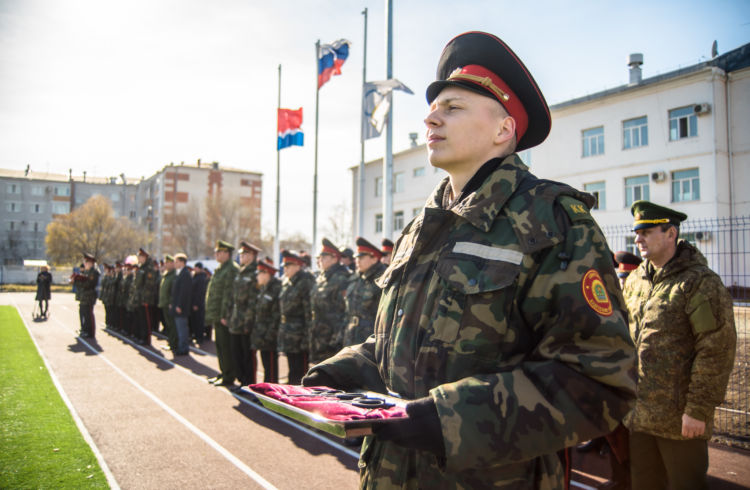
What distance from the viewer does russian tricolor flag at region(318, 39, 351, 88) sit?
15016mm

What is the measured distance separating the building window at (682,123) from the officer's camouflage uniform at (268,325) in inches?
879

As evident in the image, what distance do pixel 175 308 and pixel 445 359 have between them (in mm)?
11692

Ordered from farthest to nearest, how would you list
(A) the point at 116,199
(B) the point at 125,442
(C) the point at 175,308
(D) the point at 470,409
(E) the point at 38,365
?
1. (A) the point at 116,199
2. (C) the point at 175,308
3. (E) the point at 38,365
4. (B) the point at 125,442
5. (D) the point at 470,409

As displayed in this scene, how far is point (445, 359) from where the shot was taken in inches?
57.3

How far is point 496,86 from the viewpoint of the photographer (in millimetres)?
1703

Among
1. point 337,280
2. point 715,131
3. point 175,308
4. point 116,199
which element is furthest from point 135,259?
point 116,199

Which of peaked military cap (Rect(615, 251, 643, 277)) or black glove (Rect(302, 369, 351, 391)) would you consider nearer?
black glove (Rect(302, 369, 351, 391))

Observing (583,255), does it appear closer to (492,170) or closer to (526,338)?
(526,338)

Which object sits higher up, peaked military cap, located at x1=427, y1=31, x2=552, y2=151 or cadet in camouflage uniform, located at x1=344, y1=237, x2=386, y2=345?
peaked military cap, located at x1=427, y1=31, x2=552, y2=151

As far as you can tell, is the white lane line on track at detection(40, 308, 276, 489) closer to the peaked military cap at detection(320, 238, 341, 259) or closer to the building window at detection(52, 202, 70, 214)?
the peaked military cap at detection(320, 238, 341, 259)

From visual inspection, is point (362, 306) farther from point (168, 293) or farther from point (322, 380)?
point (168, 293)

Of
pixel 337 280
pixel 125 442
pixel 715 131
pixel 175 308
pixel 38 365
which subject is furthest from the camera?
pixel 715 131

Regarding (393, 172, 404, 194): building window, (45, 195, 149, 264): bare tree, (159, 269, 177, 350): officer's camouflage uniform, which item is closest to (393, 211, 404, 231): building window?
(393, 172, 404, 194): building window

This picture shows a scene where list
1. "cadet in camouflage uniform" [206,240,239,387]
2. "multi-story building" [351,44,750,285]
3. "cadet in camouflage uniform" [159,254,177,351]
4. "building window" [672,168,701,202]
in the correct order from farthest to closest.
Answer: "building window" [672,168,701,202] → "multi-story building" [351,44,750,285] → "cadet in camouflage uniform" [159,254,177,351] → "cadet in camouflage uniform" [206,240,239,387]
